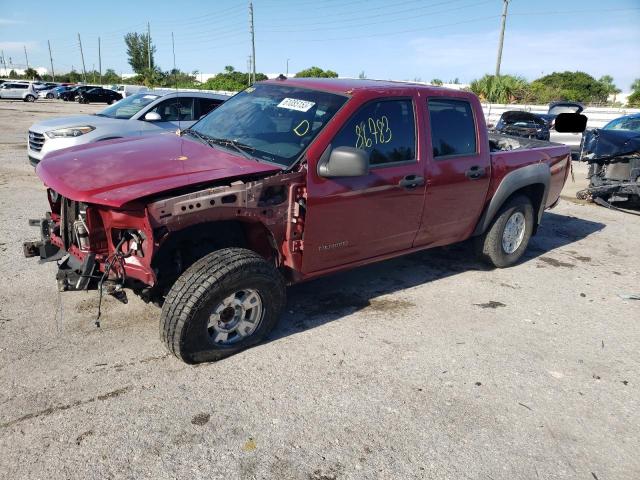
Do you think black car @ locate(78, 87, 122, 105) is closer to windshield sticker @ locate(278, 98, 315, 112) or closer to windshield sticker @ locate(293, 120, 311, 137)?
windshield sticker @ locate(278, 98, 315, 112)

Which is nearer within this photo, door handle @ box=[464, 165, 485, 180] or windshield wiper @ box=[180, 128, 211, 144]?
windshield wiper @ box=[180, 128, 211, 144]

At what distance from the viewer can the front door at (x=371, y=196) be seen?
3590 millimetres

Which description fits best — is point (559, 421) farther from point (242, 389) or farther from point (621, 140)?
point (621, 140)

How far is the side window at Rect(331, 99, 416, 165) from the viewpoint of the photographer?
3.73m

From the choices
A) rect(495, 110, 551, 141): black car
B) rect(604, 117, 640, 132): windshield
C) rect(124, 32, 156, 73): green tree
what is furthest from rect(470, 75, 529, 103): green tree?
rect(124, 32, 156, 73): green tree

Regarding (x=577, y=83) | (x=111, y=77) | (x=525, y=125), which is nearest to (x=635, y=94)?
(x=577, y=83)

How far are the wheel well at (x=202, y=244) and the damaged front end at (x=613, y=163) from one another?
7.05m

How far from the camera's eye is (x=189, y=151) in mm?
3658

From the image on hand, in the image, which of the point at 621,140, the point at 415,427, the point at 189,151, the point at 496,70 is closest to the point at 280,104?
the point at 189,151

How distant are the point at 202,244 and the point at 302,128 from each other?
43.6 inches

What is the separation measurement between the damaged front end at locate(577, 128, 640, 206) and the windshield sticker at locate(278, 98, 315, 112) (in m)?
6.54

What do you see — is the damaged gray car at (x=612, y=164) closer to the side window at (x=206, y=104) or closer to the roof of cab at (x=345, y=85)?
the roof of cab at (x=345, y=85)

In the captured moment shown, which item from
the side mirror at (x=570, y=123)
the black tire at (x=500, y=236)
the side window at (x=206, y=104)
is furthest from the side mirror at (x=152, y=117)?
the side mirror at (x=570, y=123)

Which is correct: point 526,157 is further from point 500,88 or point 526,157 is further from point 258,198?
point 500,88
